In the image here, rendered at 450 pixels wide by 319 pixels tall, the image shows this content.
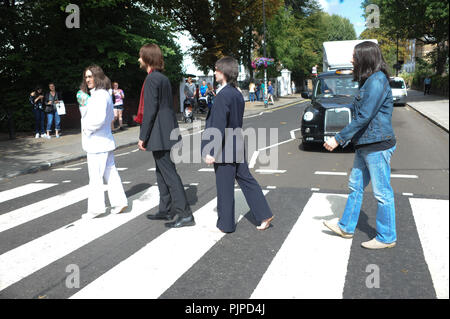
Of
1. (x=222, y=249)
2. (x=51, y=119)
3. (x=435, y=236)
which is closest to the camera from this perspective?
(x=222, y=249)


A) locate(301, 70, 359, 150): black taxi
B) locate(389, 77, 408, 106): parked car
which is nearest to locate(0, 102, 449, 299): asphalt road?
locate(301, 70, 359, 150): black taxi

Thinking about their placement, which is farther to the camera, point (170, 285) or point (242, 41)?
point (242, 41)

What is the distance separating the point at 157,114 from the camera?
4961mm

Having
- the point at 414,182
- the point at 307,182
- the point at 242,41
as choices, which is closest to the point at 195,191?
the point at 307,182

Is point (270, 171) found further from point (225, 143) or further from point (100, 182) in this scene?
point (225, 143)

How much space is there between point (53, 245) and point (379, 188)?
3.24 meters

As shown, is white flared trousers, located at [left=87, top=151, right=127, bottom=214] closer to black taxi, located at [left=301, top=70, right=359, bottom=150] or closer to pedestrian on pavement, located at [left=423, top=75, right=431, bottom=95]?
black taxi, located at [left=301, top=70, right=359, bottom=150]

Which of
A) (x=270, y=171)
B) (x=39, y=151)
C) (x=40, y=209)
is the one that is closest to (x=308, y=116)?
(x=270, y=171)

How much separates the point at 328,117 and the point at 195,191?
4375 mm

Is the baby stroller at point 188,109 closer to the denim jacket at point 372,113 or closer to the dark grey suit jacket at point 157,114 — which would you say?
the dark grey suit jacket at point 157,114
